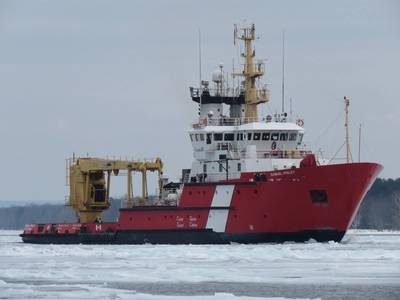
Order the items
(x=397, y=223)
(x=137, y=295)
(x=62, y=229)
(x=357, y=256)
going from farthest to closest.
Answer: (x=397, y=223) → (x=62, y=229) → (x=357, y=256) → (x=137, y=295)

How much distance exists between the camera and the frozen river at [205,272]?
3244 centimetres

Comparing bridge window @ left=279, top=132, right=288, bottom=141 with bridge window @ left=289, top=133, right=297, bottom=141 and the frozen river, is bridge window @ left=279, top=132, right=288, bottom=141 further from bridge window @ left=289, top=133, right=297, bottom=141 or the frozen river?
the frozen river

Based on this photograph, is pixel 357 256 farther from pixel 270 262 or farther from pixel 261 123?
pixel 261 123

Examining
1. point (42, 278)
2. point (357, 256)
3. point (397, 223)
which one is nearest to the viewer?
point (42, 278)

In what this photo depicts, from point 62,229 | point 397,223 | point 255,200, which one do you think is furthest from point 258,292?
point 397,223

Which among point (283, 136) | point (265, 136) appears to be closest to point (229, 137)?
point (265, 136)

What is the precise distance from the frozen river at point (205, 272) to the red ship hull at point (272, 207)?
3.39ft

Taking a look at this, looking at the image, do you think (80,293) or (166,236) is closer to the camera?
(80,293)

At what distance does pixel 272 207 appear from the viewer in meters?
49.6

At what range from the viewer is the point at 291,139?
53.1 meters

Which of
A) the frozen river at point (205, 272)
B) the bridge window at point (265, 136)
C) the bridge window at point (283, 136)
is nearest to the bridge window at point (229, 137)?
the bridge window at point (265, 136)

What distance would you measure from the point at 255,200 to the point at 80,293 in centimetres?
1820

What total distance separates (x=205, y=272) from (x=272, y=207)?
1217 centimetres

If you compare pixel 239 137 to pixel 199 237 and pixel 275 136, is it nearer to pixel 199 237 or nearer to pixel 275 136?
pixel 275 136
